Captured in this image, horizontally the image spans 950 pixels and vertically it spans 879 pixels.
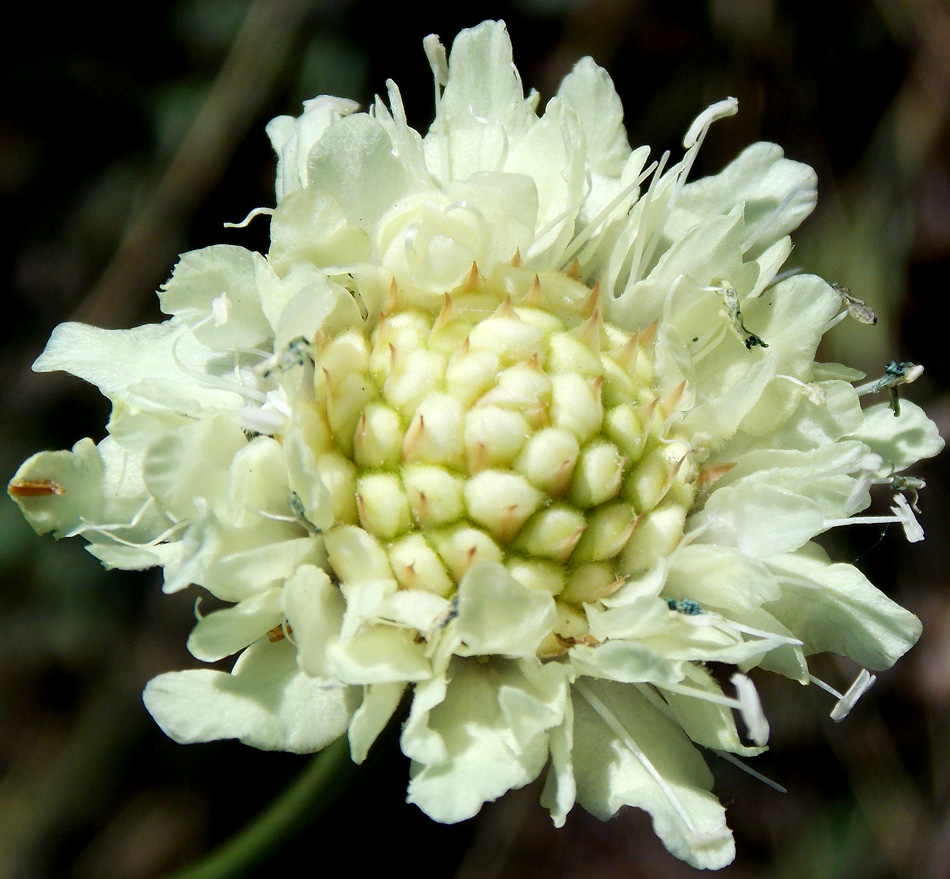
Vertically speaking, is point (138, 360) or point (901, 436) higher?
point (901, 436)

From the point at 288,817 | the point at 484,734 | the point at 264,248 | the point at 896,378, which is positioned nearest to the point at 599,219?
the point at 896,378

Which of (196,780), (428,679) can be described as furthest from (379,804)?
(428,679)

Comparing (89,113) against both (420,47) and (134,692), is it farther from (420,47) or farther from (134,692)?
(134,692)

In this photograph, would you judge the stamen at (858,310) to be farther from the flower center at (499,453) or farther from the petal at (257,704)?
the petal at (257,704)

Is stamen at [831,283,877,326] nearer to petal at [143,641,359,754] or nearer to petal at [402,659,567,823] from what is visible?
petal at [402,659,567,823]

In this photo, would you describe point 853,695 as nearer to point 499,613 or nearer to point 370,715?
point 499,613

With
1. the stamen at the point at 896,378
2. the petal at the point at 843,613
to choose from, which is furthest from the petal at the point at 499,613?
the stamen at the point at 896,378

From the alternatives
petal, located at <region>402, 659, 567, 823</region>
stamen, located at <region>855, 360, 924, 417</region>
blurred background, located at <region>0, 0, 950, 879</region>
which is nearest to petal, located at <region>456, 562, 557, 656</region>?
petal, located at <region>402, 659, 567, 823</region>
